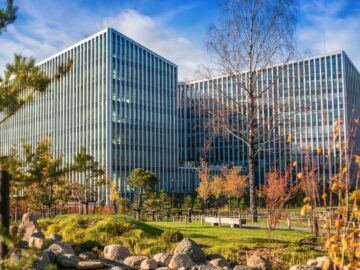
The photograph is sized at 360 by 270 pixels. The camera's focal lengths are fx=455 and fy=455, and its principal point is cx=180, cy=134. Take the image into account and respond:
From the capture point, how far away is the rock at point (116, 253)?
44.3 ft

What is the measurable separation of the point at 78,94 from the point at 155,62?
13.7 meters

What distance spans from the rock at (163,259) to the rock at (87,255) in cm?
232

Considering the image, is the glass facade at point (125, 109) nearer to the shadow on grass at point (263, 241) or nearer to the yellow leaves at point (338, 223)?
the shadow on grass at point (263, 241)

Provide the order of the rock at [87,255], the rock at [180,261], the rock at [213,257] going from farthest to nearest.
Answer: the rock at [87,255], the rock at [213,257], the rock at [180,261]

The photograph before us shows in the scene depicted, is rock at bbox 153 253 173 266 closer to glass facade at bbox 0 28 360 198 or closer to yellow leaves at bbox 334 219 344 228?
yellow leaves at bbox 334 219 344 228

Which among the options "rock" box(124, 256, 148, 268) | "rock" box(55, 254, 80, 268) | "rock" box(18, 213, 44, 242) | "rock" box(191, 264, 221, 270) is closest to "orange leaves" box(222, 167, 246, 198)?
"rock" box(18, 213, 44, 242)

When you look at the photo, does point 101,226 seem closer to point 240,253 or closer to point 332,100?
point 240,253

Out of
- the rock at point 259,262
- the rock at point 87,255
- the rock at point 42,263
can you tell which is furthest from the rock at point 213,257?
the rock at point 42,263

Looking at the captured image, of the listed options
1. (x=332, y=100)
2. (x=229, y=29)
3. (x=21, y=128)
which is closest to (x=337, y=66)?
(x=332, y=100)

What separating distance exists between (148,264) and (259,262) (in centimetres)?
297

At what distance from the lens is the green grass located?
43.2ft

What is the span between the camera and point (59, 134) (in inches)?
3022

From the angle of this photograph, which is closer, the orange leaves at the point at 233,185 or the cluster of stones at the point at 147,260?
the cluster of stones at the point at 147,260

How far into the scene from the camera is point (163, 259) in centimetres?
1276
